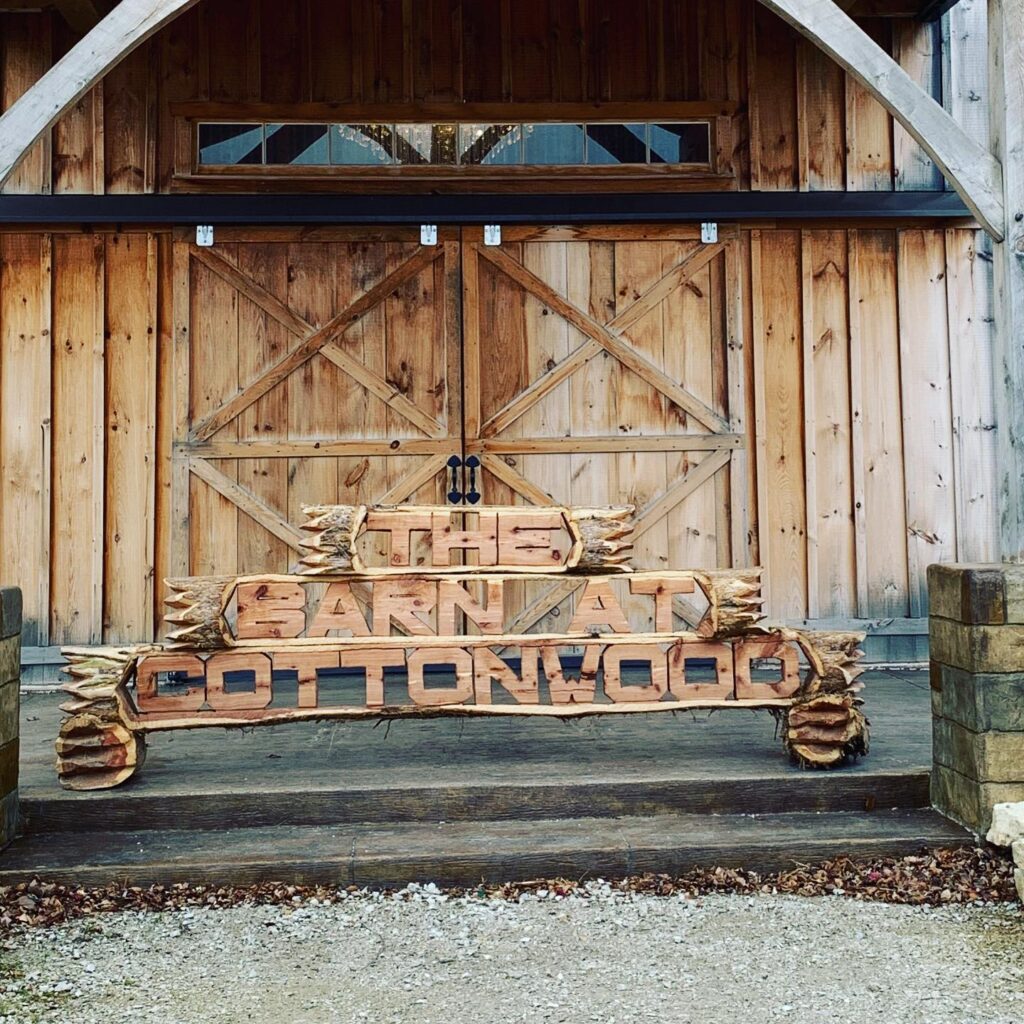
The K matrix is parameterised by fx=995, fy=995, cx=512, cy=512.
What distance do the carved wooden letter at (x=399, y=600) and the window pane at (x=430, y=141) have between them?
335cm

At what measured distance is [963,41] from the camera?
612 centimetres

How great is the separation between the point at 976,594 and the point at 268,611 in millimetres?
2495

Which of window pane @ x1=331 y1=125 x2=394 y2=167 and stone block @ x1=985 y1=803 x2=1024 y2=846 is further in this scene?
window pane @ x1=331 y1=125 x2=394 y2=167

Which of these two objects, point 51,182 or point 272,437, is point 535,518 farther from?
point 51,182

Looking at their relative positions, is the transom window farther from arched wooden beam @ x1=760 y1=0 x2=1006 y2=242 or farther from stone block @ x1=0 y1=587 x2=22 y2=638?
stone block @ x1=0 y1=587 x2=22 y2=638

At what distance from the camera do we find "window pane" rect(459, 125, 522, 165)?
6102 mm

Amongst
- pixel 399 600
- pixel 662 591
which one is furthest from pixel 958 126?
pixel 399 600

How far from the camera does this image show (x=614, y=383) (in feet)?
20.1

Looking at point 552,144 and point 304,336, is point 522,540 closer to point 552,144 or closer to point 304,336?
point 304,336

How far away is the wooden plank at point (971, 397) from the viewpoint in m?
6.11

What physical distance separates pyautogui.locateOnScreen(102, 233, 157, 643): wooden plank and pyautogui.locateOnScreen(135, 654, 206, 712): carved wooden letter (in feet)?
8.04

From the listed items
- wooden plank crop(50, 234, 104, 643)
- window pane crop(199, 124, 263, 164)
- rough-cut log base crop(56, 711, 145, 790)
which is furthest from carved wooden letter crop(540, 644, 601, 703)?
window pane crop(199, 124, 263, 164)

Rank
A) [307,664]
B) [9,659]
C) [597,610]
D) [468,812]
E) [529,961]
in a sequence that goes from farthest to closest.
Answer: [597,610] → [307,664] → [468,812] → [9,659] → [529,961]

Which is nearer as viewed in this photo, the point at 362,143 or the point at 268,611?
the point at 268,611
